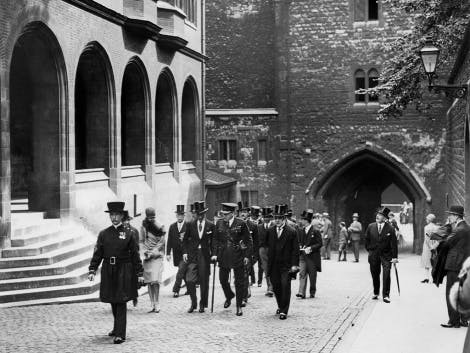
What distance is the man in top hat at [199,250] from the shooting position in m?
12.5

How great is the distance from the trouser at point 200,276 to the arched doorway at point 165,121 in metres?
12.3

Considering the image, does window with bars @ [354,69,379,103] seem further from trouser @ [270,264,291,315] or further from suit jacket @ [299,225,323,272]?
trouser @ [270,264,291,315]

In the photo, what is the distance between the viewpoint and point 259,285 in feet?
54.4

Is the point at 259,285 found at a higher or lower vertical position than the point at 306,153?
lower

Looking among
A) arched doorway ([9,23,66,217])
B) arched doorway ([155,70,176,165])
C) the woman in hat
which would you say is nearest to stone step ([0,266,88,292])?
the woman in hat

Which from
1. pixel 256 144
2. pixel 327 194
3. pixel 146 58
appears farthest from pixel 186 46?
pixel 327 194

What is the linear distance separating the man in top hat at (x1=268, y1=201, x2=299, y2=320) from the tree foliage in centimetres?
880

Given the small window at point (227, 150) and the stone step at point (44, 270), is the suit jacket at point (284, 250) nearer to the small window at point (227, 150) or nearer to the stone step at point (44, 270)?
the stone step at point (44, 270)

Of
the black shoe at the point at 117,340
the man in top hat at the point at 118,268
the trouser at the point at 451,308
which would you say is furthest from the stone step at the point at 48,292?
the trouser at the point at 451,308

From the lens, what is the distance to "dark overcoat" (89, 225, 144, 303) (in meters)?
9.73

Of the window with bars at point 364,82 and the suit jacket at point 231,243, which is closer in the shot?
the suit jacket at point 231,243

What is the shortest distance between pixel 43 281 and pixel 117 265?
367 cm

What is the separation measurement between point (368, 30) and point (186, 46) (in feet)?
31.2

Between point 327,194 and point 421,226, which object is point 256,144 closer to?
point 327,194
